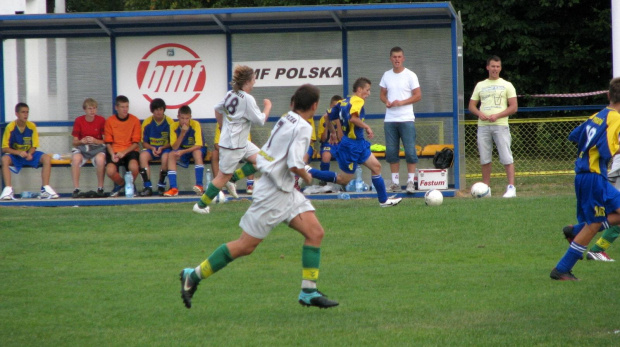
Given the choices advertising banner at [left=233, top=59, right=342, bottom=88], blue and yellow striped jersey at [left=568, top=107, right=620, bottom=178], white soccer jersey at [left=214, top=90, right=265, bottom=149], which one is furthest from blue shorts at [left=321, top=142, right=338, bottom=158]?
blue and yellow striped jersey at [left=568, top=107, right=620, bottom=178]

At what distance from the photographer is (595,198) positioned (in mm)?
7594

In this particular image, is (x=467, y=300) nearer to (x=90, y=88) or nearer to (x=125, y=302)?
(x=125, y=302)

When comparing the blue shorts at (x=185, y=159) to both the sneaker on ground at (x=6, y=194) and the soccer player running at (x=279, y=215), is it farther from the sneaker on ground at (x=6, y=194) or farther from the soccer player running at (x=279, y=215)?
the soccer player running at (x=279, y=215)

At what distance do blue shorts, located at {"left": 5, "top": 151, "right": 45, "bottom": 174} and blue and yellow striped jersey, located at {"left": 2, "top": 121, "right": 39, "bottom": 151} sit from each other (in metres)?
0.14

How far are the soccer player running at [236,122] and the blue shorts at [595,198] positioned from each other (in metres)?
4.97

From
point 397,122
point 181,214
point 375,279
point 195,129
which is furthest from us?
point 195,129

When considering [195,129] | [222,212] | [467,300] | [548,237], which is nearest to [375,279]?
[467,300]

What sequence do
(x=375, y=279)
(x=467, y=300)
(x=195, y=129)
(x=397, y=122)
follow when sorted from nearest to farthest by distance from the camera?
(x=467, y=300) < (x=375, y=279) < (x=397, y=122) < (x=195, y=129)

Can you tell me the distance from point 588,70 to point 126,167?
609 inches

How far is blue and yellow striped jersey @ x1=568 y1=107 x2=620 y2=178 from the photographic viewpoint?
7.49 metres

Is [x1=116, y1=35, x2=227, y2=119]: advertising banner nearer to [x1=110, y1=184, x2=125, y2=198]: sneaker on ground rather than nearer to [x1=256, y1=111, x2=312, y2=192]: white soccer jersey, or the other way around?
[x1=110, y1=184, x2=125, y2=198]: sneaker on ground

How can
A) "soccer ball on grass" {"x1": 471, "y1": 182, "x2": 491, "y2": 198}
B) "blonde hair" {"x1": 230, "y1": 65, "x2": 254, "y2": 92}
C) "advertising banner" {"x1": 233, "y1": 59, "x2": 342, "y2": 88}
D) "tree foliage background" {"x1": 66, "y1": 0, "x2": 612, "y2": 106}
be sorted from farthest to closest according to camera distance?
"tree foliage background" {"x1": 66, "y1": 0, "x2": 612, "y2": 106} < "advertising banner" {"x1": 233, "y1": 59, "x2": 342, "y2": 88} < "soccer ball on grass" {"x1": 471, "y1": 182, "x2": 491, "y2": 198} < "blonde hair" {"x1": 230, "y1": 65, "x2": 254, "y2": 92}

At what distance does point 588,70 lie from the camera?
2609 cm

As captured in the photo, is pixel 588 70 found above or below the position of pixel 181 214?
above
